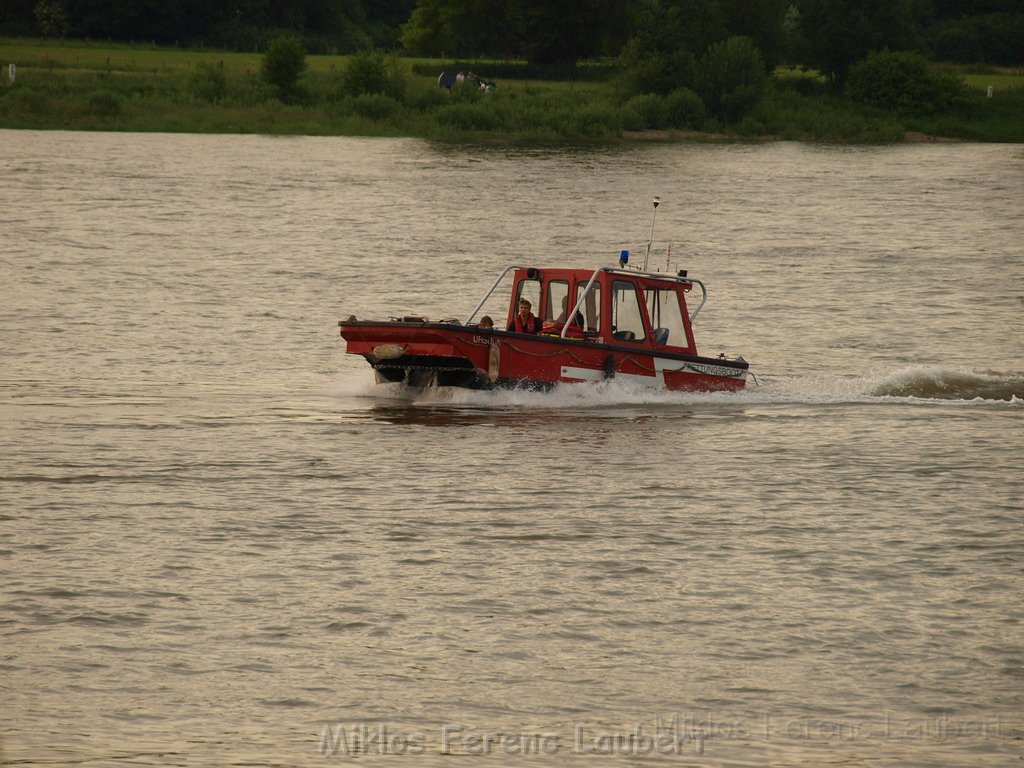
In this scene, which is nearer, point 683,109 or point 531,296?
point 531,296

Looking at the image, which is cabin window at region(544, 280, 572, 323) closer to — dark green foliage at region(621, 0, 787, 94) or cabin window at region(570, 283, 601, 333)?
cabin window at region(570, 283, 601, 333)

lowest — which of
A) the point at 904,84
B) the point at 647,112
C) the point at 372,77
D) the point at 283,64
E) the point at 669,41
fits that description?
the point at 647,112

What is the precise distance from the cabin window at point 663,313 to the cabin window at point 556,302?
1249 millimetres

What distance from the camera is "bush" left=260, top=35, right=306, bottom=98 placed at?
83375mm

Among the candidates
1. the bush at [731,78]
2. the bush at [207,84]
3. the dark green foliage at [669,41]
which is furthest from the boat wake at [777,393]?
the dark green foliage at [669,41]

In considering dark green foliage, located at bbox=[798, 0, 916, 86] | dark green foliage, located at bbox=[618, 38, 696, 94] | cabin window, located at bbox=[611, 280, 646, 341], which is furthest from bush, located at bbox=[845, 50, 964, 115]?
cabin window, located at bbox=[611, 280, 646, 341]

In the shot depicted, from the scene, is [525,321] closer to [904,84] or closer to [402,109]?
[402,109]

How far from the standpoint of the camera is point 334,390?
25.5 metres

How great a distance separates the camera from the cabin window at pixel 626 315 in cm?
2423

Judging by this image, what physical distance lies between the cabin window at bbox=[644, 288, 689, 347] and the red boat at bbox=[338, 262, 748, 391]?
0.01m

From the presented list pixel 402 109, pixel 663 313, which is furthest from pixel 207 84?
pixel 663 313

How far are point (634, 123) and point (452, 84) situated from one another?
42.1 feet

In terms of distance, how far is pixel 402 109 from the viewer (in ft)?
276

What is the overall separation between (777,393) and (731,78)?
66.4 meters
